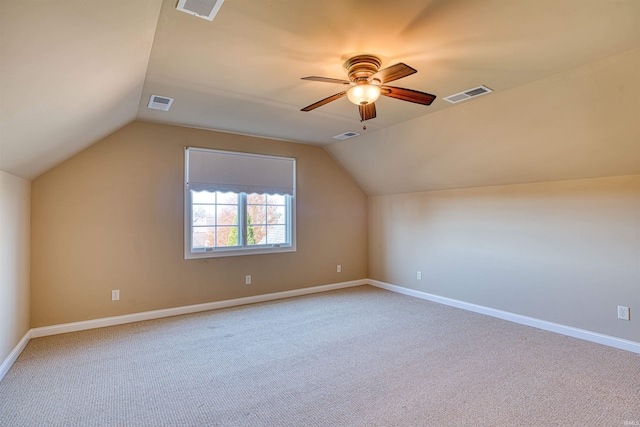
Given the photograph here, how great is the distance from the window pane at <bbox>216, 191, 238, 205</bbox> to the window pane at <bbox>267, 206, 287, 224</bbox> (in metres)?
0.57

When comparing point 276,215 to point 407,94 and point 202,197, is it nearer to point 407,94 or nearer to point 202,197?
point 202,197

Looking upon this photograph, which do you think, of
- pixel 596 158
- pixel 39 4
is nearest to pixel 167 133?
pixel 39 4

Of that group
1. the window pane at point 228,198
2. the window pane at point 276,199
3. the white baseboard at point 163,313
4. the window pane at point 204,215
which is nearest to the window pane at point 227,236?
the window pane at point 204,215

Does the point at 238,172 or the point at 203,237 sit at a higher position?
the point at 238,172

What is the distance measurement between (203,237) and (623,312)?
4852 mm

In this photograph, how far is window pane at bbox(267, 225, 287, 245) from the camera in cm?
525

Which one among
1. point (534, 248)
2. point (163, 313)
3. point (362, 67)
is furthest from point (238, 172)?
point (534, 248)

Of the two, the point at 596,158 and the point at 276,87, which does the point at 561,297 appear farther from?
the point at 276,87

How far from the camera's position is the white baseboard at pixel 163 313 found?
12.2ft

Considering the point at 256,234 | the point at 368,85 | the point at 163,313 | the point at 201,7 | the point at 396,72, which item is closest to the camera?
the point at 201,7

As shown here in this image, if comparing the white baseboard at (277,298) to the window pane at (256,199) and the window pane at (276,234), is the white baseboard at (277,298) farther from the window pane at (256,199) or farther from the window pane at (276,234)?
the window pane at (256,199)

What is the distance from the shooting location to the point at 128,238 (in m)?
4.12

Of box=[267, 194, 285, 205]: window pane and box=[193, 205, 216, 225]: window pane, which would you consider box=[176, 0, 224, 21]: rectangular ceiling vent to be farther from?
box=[267, 194, 285, 205]: window pane

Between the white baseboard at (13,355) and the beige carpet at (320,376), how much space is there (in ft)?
0.16
